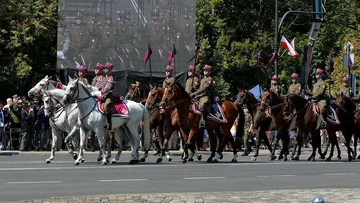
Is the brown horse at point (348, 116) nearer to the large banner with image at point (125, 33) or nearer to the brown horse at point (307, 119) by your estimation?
the brown horse at point (307, 119)

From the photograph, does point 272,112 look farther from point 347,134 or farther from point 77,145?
point 77,145

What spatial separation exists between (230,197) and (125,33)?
32469 mm

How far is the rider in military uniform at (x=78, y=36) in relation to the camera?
45719 millimetres

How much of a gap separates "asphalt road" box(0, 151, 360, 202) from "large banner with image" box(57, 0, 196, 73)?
20161 mm

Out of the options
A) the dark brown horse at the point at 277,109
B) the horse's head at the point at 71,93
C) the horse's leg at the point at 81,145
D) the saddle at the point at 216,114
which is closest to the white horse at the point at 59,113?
the horse's leg at the point at 81,145

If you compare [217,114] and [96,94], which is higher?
[96,94]

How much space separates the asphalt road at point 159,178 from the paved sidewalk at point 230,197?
4.30 ft

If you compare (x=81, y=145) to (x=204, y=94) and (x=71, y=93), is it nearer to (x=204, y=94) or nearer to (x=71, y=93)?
(x=71, y=93)

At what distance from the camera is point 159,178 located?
20422mm

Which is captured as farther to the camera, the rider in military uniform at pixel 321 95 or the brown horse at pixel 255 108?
the brown horse at pixel 255 108

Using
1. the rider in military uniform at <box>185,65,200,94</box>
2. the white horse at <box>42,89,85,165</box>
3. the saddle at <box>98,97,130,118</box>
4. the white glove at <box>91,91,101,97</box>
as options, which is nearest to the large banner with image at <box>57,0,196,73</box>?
the rider in military uniform at <box>185,65,200,94</box>

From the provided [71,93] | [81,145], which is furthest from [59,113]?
[81,145]

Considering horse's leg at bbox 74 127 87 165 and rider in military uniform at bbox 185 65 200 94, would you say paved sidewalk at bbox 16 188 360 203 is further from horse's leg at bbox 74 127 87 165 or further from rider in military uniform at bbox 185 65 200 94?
rider in military uniform at bbox 185 65 200 94

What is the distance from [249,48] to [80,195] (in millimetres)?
52796
